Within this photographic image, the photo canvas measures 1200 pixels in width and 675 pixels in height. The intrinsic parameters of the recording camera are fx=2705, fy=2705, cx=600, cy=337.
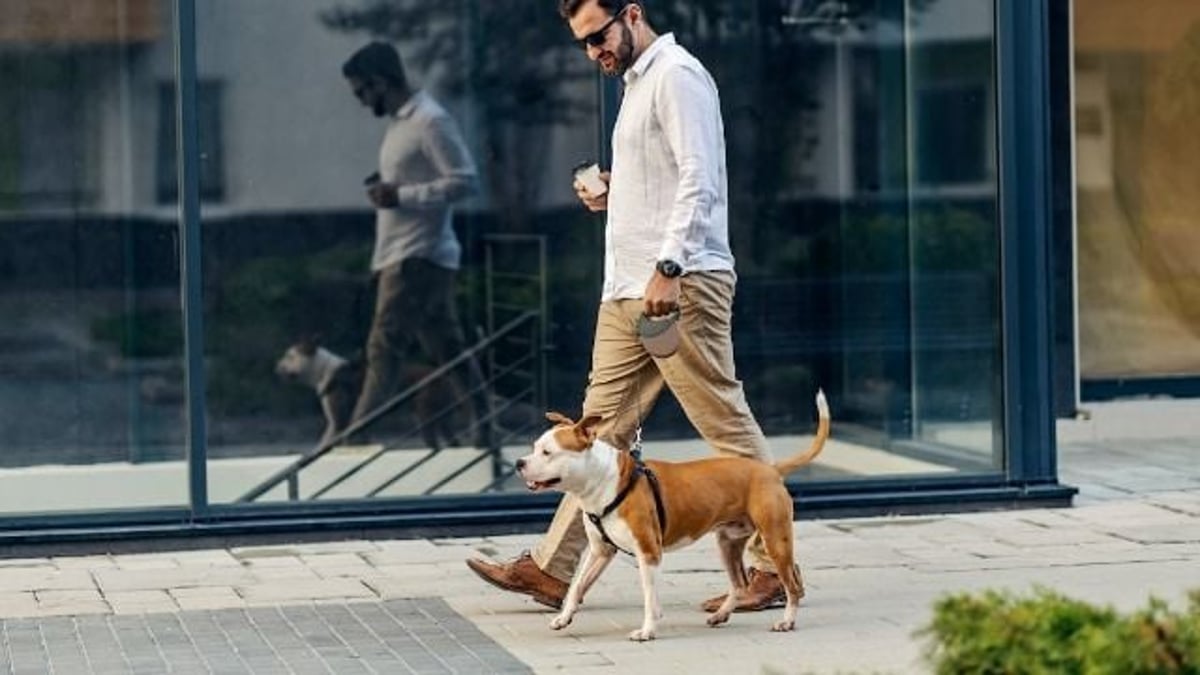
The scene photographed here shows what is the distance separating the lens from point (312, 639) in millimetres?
8695

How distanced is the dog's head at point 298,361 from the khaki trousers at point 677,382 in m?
2.58

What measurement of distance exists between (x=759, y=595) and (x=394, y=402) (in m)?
2.91

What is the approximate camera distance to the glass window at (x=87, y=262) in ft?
35.7

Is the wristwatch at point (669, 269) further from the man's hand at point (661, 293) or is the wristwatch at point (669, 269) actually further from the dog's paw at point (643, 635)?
the dog's paw at point (643, 635)

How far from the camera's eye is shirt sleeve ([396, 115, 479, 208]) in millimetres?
11383

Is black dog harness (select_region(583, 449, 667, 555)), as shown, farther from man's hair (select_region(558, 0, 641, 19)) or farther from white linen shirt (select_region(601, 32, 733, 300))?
man's hair (select_region(558, 0, 641, 19))

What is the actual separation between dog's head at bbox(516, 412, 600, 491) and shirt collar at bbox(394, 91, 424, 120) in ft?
10.6

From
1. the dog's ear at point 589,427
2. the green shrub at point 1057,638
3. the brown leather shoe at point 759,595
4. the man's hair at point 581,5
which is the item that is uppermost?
the man's hair at point 581,5

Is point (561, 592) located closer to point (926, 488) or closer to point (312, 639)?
point (312, 639)

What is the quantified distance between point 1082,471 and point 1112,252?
200cm

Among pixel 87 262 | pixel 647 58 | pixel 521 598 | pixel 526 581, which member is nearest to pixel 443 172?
pixel 87 262

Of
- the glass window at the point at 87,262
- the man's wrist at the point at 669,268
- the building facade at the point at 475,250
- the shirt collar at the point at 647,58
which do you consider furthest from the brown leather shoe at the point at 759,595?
the glass window at the point at 87,262

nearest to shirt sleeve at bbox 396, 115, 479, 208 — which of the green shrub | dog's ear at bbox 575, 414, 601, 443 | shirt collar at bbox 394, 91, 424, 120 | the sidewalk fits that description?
shirt collar at bbox 394, 91, 424, 120

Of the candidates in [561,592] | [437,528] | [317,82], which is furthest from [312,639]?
[317,82]
